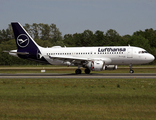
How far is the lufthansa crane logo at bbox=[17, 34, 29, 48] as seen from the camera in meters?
47.9

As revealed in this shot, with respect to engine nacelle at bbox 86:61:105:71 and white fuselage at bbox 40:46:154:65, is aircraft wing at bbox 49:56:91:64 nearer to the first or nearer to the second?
white fuselage at bbox 40:46:154:65

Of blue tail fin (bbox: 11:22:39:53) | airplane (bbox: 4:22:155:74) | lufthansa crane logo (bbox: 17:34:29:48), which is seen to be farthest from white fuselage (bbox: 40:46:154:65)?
lufthansa crane logo (bbox: 17:34:29:48)

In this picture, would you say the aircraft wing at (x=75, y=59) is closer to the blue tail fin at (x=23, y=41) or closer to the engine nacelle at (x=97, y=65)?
the engine nacelle at (x=97, y=65)

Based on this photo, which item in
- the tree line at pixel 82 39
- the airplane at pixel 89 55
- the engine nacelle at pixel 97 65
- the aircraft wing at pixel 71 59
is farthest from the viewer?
the tree line at pixel 82 39

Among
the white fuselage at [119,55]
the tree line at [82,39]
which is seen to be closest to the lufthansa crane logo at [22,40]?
the white fuselage at [119,55]

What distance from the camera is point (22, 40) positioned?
48000mm

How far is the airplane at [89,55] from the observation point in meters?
43.3
